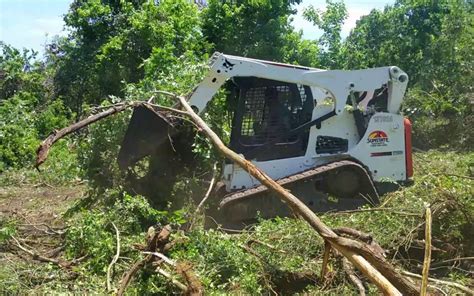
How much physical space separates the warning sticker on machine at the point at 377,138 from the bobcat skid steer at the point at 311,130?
0.01m

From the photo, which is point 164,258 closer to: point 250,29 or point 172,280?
point 172,280

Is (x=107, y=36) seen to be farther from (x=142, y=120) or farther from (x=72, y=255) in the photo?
(x=72, y=255)

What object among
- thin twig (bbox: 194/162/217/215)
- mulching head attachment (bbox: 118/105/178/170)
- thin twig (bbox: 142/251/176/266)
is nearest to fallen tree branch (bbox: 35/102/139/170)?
mulching head attachment (bbox: 118/105/178/170)

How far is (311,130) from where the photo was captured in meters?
8.58

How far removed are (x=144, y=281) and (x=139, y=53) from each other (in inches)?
473

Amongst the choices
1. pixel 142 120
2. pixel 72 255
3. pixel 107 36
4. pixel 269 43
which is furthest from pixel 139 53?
pixel 72 255

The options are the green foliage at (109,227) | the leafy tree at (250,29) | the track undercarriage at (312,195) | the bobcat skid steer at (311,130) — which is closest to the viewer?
the green foliage at (109,227)

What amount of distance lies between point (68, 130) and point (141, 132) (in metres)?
1.20

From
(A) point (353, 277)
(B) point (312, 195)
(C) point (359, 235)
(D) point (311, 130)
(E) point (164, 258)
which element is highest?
(D) point (311, 130)

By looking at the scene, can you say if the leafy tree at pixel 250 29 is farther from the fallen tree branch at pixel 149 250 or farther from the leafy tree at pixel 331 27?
the fallen tree branch at pixel 149 250

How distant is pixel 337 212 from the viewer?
8.01 meters

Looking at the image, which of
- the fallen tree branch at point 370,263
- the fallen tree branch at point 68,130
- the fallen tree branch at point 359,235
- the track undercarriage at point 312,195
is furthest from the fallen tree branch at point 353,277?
the fallen tree branch at point 68,130

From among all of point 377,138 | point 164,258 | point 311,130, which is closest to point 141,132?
point 311,130

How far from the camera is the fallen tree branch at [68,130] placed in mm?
6257
